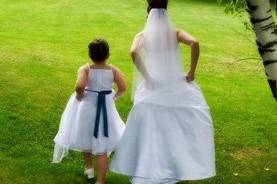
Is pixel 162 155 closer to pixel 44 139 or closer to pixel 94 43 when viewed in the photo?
pixel 94 43

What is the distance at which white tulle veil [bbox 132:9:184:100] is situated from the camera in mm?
7152

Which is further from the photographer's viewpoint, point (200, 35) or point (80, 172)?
point (200, 35)

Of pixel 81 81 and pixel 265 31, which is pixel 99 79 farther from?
pixel 265 31

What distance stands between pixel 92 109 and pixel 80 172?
3.60 ft

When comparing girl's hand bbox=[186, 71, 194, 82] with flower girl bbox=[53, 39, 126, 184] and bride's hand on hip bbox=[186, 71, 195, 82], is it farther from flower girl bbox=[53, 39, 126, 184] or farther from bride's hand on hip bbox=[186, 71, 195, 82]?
flower girl bbox=[53, 39, 126, 184]

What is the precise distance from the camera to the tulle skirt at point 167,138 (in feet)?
23.4

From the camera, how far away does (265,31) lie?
24.6 ft

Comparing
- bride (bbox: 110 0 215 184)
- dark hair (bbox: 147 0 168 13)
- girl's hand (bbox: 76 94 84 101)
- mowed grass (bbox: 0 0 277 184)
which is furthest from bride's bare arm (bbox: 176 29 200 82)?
mowed grass (bbox: 0 0 277 184)

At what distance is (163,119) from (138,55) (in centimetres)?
79

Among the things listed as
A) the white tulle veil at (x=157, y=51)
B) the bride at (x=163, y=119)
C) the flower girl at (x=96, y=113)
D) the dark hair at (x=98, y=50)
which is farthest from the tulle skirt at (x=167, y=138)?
the dark hair at (x=98, y=50)

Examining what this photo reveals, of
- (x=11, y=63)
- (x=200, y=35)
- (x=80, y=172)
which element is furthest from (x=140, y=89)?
(x=200, y=35)

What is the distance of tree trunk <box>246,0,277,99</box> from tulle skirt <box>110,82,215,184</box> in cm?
104

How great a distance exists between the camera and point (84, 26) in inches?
1030

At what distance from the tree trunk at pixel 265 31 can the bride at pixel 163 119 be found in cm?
92
